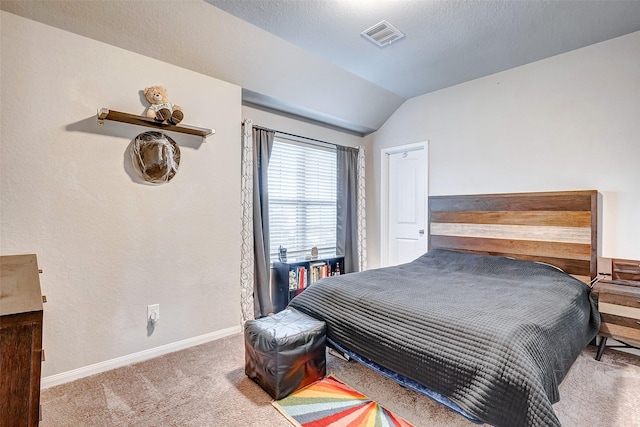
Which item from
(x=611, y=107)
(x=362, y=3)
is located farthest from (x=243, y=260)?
(x=611, y=107)

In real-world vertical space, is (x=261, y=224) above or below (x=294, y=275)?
above

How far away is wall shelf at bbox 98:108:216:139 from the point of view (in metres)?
2.11

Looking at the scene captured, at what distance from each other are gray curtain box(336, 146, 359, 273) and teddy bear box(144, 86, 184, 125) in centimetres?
215

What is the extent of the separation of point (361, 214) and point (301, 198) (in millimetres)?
962

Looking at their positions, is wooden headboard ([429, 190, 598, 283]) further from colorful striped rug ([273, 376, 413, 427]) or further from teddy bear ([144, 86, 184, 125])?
teddy bear ([144, 86, 184, 125])

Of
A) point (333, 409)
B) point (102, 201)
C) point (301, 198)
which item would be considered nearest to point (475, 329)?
point (333, 409)

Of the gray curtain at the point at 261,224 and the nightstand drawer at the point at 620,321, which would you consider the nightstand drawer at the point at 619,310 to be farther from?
the gray curtain at the point at 261,224

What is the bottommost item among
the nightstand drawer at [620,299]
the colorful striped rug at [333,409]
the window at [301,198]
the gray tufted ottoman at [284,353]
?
the colorful striped rug at [333,409]

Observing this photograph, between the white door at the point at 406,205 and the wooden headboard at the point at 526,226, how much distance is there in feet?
0.85

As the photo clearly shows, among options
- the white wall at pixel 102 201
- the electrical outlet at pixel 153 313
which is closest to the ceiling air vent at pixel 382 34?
the white wall at pixel 102 201

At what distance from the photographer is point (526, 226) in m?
2.97

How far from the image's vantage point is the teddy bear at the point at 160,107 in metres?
2.34

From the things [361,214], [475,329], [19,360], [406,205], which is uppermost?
[406,205]

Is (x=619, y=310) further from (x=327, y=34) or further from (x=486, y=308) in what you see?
(x=327, y=34)
